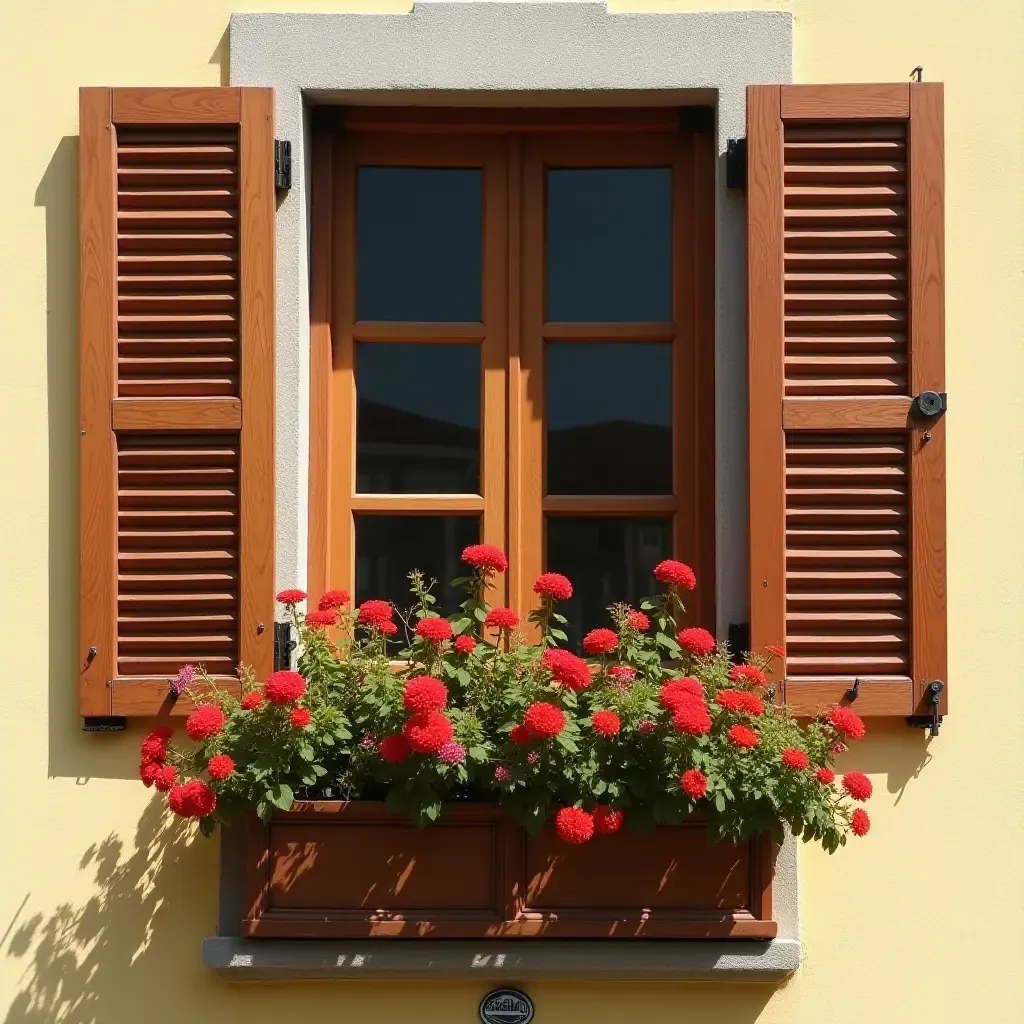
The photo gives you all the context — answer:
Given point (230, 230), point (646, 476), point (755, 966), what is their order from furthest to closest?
point (646, 476) < point (230, 230) < point (755, 966)

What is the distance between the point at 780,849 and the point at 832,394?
1098mm

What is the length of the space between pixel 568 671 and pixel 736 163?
4.39ft

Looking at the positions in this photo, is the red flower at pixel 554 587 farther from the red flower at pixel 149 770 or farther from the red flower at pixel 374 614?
the red flower at pixel 149 770

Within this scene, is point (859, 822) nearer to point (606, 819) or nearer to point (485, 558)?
point (606, 819)

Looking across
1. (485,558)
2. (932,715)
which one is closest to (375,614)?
(485,558)

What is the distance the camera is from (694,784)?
2.49 m

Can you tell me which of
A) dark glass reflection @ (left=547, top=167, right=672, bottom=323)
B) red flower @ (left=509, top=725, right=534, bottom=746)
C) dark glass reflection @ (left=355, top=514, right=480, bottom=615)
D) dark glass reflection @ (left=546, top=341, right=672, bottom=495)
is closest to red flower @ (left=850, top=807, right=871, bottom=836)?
red flower @ (left=509, top=725, right=534, bottom=746)

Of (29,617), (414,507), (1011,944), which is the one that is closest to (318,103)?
(414,507)

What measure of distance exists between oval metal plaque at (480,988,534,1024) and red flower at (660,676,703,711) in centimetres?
84

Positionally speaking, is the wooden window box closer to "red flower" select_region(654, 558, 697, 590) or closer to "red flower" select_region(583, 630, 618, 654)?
"red flower" select_region(583, 630, 618, 654)

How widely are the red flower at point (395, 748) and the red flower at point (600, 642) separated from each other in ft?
1.48

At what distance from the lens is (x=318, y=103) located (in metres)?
3.12

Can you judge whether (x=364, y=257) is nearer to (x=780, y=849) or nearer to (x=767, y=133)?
(x=767, y=133)

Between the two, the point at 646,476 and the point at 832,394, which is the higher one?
the point at 832,394
